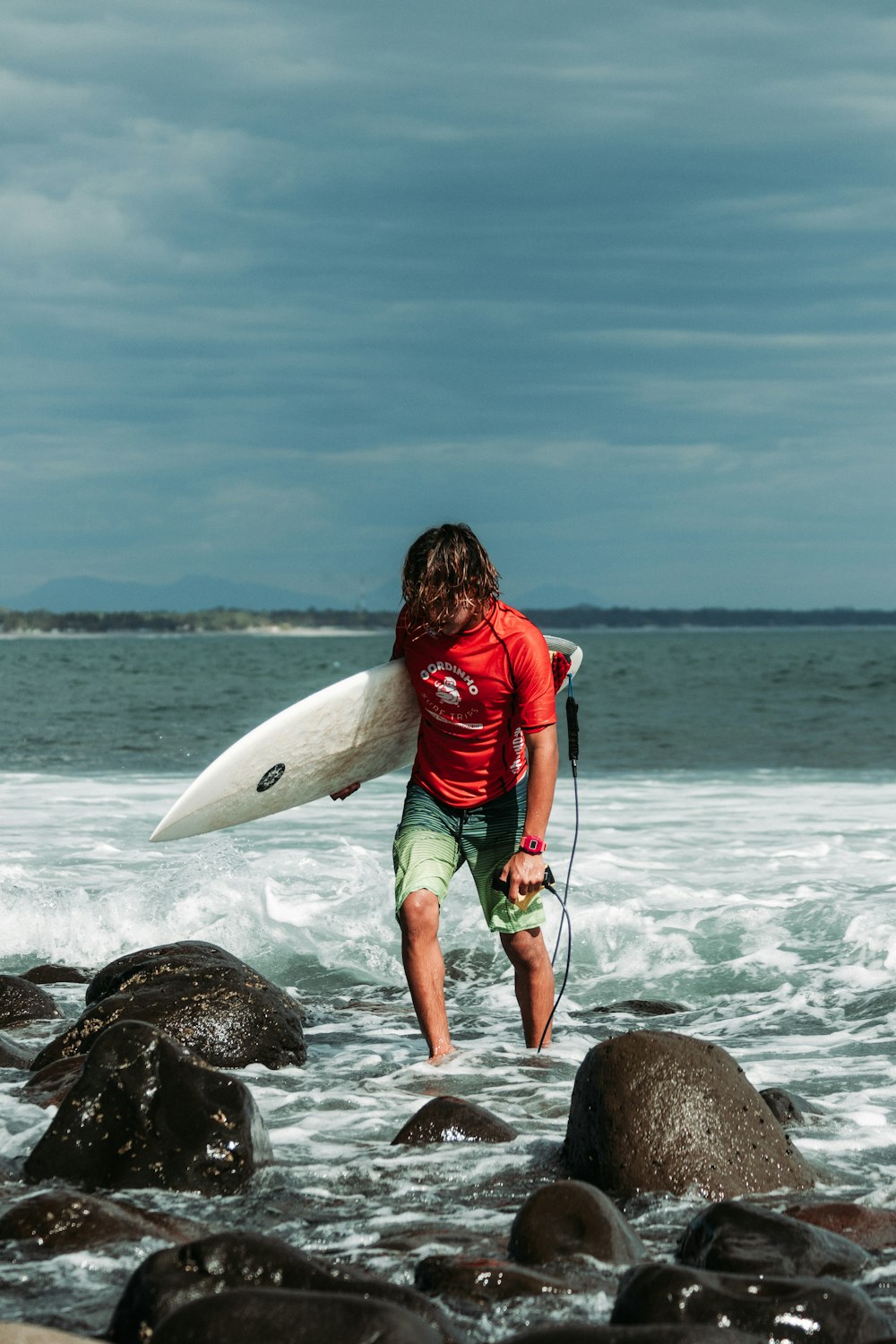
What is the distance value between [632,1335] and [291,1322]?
0.68 metres

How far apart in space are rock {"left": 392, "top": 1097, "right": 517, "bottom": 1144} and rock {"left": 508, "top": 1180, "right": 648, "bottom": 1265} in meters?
0.89

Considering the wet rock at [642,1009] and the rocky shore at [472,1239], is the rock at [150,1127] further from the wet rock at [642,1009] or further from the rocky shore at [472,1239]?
the wet rock at [642,1009]

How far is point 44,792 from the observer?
16.5 meters

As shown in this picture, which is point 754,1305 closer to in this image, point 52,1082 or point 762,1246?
point 762,1246

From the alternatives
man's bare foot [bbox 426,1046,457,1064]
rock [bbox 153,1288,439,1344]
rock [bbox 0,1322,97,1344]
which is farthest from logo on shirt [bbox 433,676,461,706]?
rock [bbox 0,1322,97,1344]

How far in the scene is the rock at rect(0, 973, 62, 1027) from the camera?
6.44 m

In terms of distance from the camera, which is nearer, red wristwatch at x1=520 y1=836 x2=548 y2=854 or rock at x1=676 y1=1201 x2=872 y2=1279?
rock at x1=676 y1=1201 x2=872 y2=1279

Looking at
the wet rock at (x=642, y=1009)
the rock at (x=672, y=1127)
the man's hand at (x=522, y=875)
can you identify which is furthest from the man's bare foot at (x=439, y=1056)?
the wet rock at (x=642, y=1009)

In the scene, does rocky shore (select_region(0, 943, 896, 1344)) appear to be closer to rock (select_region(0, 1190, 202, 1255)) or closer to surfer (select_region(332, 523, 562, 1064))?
rock (select_region(0, 1190, 202, 1255))

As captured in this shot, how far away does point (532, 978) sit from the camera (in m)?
5.41

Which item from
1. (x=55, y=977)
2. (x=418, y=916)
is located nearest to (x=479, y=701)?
(x=418, y=916)

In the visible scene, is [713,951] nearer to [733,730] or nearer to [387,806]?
[387,806]

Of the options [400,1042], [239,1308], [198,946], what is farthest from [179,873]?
[239,1308]

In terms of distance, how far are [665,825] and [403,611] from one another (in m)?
8.56
